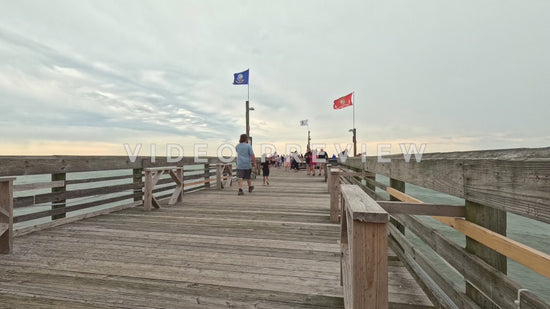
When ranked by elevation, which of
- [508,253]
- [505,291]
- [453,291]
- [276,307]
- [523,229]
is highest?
[508,253]

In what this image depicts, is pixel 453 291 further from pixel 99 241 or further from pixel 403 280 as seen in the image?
pixel 99 241

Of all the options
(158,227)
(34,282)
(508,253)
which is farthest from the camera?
(158,227)

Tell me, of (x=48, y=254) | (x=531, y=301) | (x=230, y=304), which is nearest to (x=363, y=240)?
(x=531, y=301)

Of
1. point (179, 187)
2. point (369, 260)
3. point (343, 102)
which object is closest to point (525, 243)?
point (179, 187)

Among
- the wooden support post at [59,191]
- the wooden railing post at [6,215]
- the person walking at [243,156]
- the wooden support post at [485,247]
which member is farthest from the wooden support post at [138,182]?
the wooden support post at [485,247]

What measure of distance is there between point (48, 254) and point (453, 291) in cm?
422

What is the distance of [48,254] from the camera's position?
128 inches

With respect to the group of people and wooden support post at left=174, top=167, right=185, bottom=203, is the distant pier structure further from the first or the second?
the group of people

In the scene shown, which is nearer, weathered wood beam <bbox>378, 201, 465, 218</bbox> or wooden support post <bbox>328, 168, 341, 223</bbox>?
weathered wood beam <bbox>378, 201, 465, 218</bbox>

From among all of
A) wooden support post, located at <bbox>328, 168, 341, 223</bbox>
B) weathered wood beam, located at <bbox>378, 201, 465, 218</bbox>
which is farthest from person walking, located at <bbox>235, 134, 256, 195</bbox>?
weathered wood beam, located at <bbox>378, 201, 465, 218</bbox>

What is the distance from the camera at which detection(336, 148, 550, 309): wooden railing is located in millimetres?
1042

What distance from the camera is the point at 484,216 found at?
1.54 m

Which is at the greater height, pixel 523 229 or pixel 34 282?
pixel 34 282

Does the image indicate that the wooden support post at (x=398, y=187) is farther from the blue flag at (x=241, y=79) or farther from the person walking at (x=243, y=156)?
the blue flag at (x=241, y=79)
